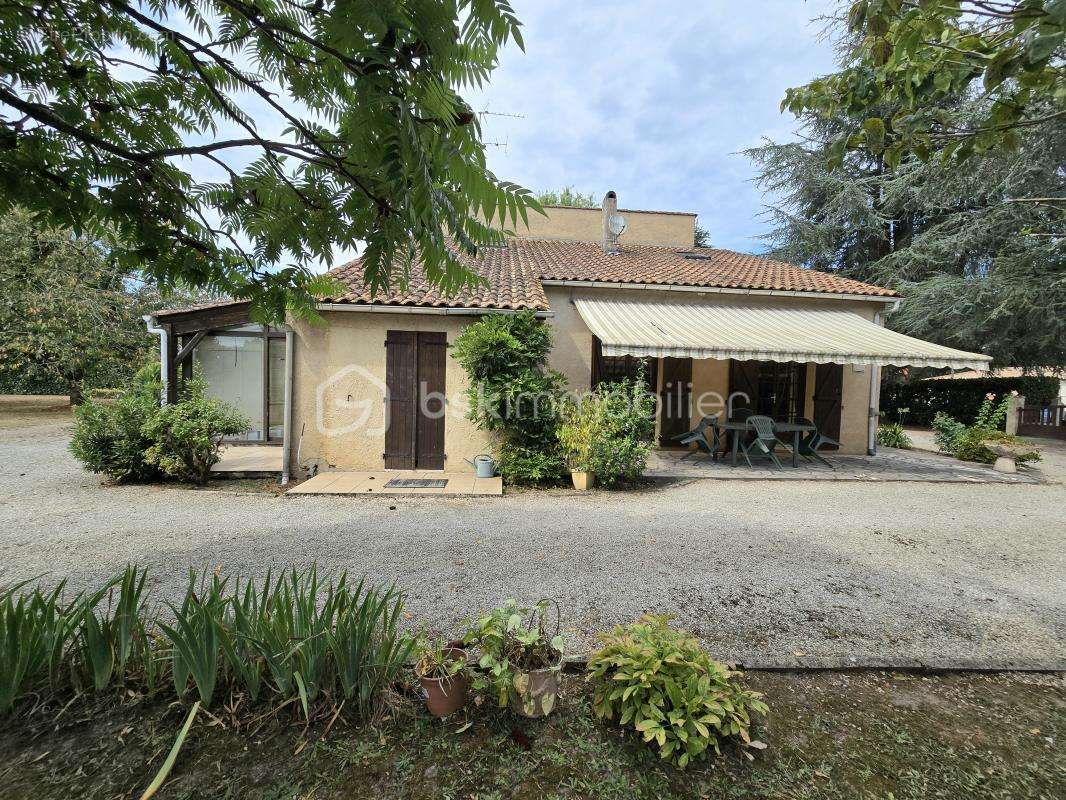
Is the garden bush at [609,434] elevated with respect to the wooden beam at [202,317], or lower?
lower

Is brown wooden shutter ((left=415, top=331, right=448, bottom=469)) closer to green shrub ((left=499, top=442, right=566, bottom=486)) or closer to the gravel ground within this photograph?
green shrub ((left=499, top=442, right=566, bottom=486))

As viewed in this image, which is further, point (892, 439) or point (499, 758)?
point (892, 439)

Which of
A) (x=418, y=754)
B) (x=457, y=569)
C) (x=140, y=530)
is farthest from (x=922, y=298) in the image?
(x=140, y=530)

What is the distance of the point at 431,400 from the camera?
10.8m

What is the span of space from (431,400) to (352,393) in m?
1.89

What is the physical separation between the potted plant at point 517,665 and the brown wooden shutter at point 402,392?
8249 millimetres

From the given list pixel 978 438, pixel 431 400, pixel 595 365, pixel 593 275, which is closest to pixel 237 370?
pixel 431 400

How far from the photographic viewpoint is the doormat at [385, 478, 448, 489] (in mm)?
9234

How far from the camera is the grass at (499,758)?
2.25m

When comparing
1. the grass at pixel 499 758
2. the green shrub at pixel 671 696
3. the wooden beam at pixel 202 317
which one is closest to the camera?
the grass at pixel 499 758

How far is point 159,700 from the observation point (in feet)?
8.89

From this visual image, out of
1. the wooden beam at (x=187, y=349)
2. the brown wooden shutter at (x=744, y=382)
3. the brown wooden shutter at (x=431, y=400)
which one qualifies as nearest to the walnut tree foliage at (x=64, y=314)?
the wooden beam at (x=187, y=349)

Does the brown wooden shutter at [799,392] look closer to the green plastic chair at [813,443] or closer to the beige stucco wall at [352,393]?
the green plastic chair at [813,443]

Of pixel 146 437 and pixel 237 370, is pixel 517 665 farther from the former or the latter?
pixel 237 370
